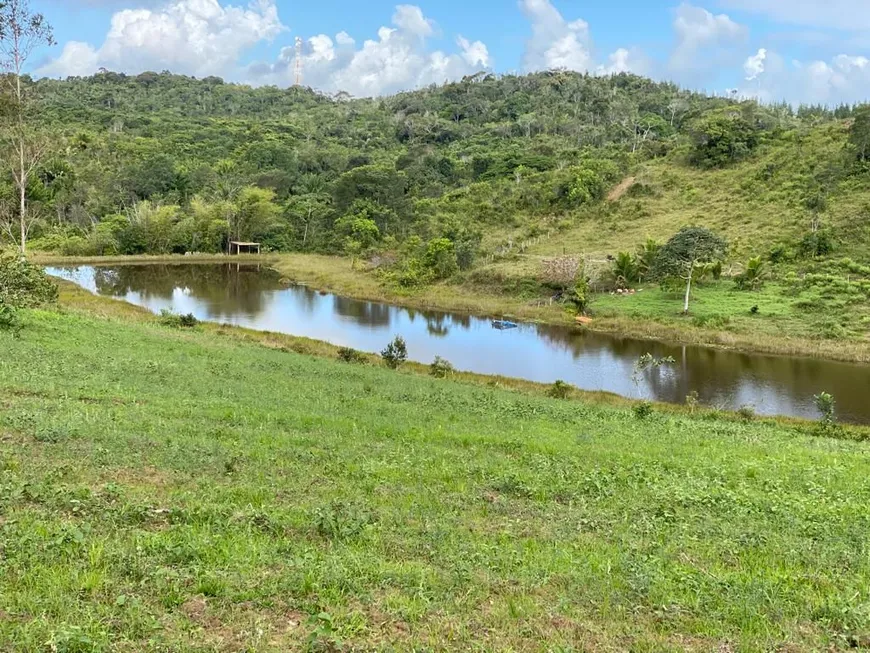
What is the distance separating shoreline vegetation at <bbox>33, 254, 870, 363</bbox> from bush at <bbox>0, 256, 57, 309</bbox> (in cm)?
3201

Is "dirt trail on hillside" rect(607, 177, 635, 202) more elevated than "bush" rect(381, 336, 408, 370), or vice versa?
"dirt trail on hillside" rect(607, 177, 635, 202)

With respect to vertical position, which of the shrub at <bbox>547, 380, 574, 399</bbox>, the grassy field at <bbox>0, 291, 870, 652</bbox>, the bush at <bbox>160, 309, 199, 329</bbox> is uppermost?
the bush at <bbox>160, 309, 199, 329</bbox>

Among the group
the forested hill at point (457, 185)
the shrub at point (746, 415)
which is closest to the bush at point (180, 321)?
the forested hill at point (457, 185)

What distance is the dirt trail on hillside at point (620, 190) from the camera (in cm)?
7291

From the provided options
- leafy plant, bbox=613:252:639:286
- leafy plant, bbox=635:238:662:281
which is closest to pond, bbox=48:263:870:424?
leafy plant, bbox=613:252:639:286

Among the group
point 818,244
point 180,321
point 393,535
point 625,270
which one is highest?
→ point 818,244

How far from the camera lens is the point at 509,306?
48.8 meters

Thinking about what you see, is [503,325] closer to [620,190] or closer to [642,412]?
[642,412]

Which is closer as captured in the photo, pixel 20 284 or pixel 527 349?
pixel 20 284

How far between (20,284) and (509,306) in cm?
3472

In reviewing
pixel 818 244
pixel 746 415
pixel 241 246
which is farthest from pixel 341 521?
pixel 241 246

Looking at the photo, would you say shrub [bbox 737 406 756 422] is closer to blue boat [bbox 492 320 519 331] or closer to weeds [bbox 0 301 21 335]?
blue boat [bbox 492 320 519 331]

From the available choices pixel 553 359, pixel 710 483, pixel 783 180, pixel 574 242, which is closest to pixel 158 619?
pixel 710 483

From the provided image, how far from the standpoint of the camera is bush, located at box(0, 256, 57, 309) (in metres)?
19.7
